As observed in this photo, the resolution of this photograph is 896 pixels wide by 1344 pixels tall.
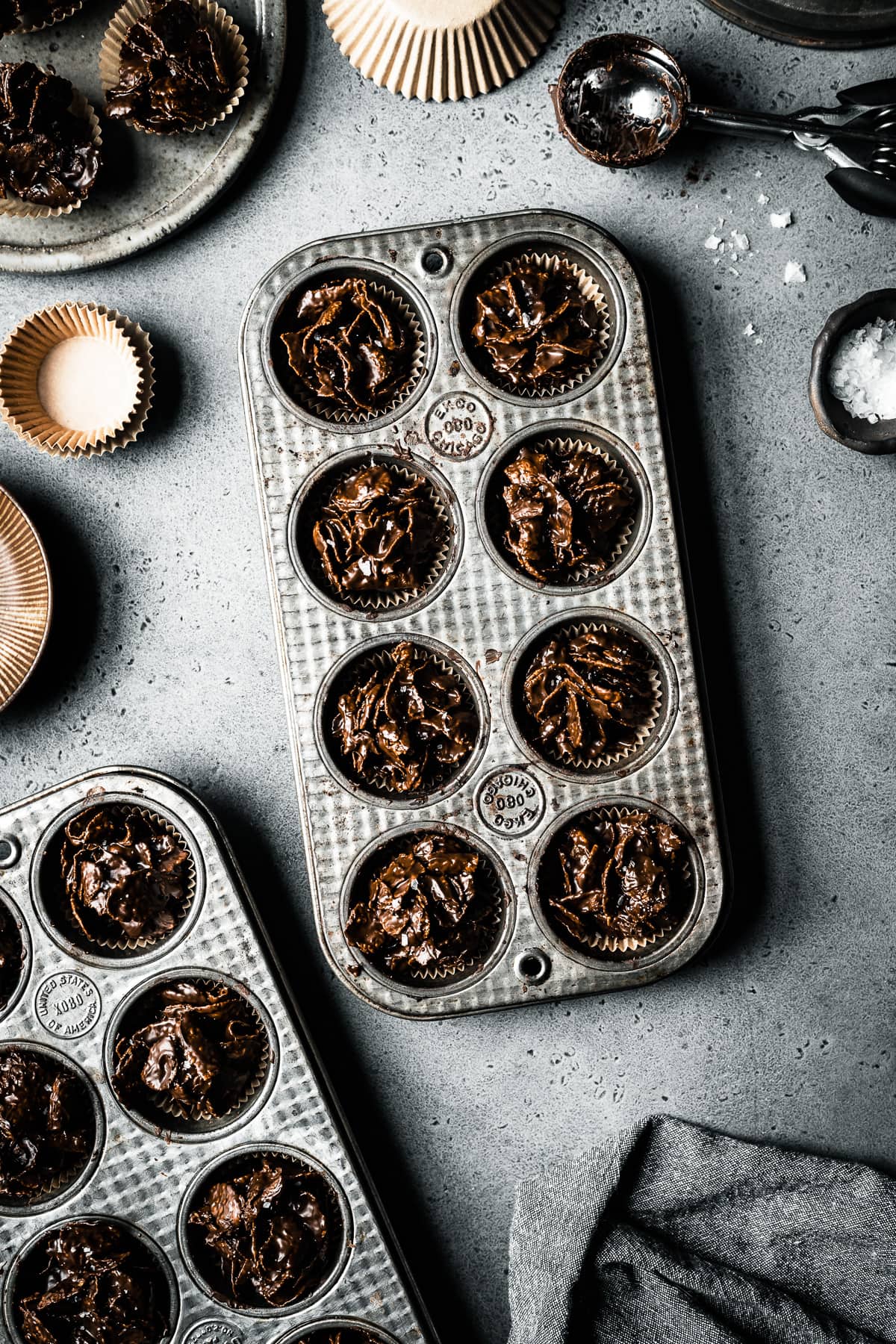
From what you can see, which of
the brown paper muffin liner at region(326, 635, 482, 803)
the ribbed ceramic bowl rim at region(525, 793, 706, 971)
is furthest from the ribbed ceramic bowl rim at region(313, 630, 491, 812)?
the ribbed ceramic bowl rim at region(525, 793, 706, 971)

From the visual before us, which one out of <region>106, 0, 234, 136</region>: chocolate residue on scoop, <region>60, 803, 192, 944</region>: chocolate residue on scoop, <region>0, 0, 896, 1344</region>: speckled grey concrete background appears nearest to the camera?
<region>106, 0, 234, 136</region>: chocolate residue on scoop

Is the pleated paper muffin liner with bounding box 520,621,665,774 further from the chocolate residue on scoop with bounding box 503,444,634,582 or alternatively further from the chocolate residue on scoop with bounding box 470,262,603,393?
the chocolate residue on scoop with bounding box 470,262,603,393

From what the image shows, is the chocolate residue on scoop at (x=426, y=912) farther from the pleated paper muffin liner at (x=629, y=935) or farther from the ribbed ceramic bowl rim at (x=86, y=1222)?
the ribbed ceramic bowl rim at (x=86, y=1222)

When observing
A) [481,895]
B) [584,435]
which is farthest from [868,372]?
[481,895]

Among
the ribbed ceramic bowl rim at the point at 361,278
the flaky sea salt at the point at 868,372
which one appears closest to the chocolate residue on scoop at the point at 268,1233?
the ribbed ceramic bowl rim at the point at 361,278

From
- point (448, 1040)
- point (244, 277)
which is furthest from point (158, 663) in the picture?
point (448, 1040)

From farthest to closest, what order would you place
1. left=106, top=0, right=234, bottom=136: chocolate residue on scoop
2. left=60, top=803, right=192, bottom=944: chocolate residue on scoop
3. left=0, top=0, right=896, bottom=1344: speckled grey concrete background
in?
1. left=0, top=0, right=896, bottom=1344: speckled grey concrete background
2. left=60, top=803, right=192, bottom=944: chocolate residue on scoop
3. left=106, top=0, right=234, bottom=136: chocolate residue on scoop
